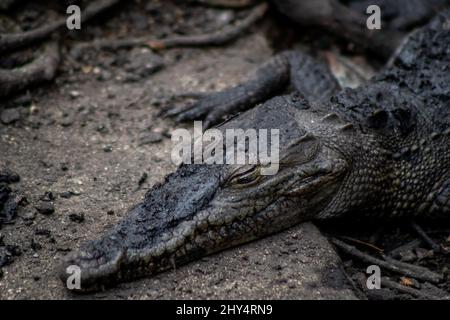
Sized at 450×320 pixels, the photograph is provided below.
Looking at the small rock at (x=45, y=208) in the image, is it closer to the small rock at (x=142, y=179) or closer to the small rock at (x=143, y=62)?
the small rock at (x=142, y=179)

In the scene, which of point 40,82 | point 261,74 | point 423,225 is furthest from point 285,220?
point 40,82

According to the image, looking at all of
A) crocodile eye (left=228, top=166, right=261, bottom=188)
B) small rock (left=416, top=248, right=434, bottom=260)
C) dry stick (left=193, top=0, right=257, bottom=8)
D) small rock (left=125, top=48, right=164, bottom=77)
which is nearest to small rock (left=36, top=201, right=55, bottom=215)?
crocodile eye (left=228, top=166, right=261, bottom=188)

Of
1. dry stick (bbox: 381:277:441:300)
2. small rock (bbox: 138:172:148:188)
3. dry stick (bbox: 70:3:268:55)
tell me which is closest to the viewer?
dry stick (bbox: 381:277:441:300)

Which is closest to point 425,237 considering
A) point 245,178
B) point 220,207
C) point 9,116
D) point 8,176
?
point 245,178

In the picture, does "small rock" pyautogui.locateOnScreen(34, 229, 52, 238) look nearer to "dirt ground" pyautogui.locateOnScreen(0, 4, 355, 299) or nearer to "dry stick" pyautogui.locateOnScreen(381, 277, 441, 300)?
"dirt ground" pyautogui.locateOnScreen(0, 4, 355, 299)

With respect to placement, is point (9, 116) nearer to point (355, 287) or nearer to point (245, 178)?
point (245, 178)

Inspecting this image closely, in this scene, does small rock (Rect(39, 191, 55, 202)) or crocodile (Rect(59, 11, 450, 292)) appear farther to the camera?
small rock (Rect(39, 191, 55, 202))

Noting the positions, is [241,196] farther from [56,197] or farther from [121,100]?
[121,100]

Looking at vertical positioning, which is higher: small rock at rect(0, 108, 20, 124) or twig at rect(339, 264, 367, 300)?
twig at rect(339, 264, 367, 300)
